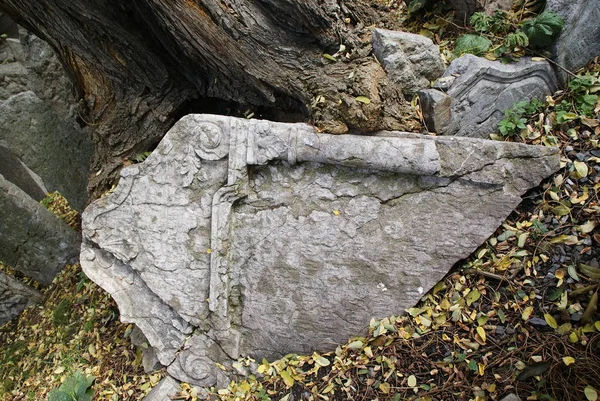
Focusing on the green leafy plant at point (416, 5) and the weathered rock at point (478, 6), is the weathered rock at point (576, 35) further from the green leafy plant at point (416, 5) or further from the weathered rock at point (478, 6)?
the green leafy plant at point (416, 5)


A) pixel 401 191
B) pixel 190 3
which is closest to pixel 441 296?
pixel 401 191

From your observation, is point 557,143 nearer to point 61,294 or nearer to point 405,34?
point 405,34

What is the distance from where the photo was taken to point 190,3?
9.07 ft

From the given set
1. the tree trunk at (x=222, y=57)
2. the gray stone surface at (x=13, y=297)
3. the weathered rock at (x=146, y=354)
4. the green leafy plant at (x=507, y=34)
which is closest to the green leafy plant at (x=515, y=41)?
the green leafy plant at (x=507, y=34)

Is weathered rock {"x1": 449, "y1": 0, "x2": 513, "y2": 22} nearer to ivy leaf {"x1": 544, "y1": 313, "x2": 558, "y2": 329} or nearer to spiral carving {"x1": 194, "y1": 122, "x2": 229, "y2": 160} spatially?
spiral carving {"x1": 194, "y1": 122, "x2": 229, "y2": 160}

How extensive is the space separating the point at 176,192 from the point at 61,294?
8.22ft

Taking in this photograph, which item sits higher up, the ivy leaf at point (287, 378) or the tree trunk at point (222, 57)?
the tree trunk at point (222, 57)

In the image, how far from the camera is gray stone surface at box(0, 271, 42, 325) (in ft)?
14.9

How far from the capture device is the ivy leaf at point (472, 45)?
118 inches

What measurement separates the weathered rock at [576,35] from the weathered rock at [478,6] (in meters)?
0.34

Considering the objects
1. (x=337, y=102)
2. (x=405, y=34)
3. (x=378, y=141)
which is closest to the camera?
(x=378, y=141)

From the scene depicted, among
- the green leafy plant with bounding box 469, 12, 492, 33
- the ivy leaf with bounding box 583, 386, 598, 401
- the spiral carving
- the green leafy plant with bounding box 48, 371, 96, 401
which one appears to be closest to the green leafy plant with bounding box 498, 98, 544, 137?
the green leafy plant with bounding box 469, 12, 492, 33

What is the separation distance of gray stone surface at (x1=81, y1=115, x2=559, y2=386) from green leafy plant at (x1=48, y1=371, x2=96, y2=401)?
80 centimetres

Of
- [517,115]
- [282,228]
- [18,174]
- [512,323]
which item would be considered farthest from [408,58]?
[18,174]
